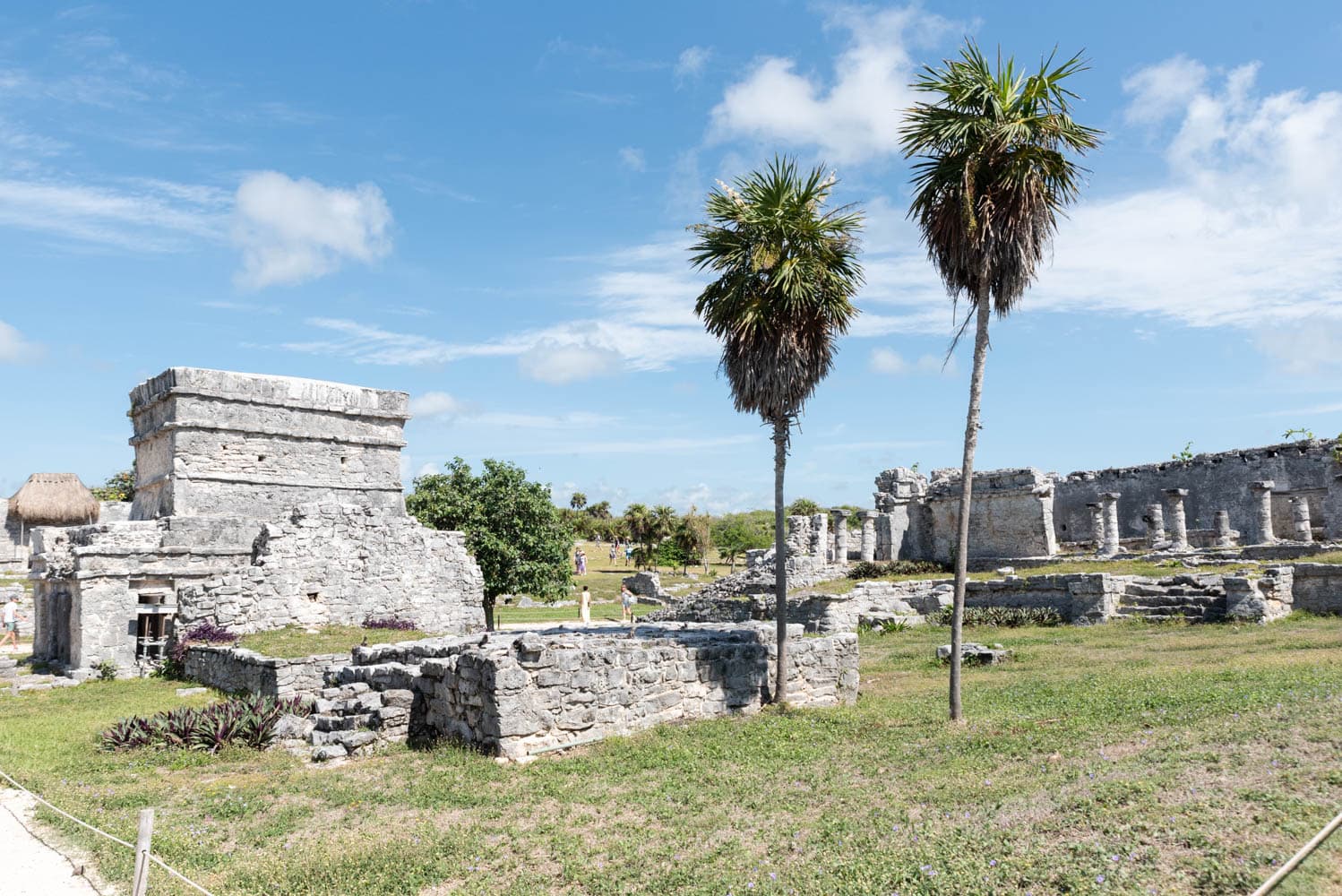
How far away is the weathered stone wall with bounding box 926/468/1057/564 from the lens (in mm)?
34812

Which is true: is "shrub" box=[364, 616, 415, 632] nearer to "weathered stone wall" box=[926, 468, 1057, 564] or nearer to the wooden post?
the wooden post

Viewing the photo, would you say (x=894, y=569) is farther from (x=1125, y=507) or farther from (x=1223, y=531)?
(x=1125, y=507)

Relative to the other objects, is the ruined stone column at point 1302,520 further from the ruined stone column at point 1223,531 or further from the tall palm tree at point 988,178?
the tall palm tree at point 988,178

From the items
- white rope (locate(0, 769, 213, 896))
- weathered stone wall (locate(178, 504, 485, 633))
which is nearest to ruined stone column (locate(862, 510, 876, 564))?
weathered stone wall (locate(178, 504, 485, 633))

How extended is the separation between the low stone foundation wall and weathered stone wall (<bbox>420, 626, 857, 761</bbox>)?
13.1 feet

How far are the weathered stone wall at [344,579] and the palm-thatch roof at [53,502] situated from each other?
27.2 meters

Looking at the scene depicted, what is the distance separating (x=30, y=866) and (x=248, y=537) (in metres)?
15.4

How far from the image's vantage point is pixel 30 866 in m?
7.20

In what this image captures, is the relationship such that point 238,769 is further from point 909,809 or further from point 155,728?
point 909,809

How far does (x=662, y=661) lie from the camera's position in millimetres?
11648

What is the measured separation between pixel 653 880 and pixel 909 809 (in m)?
2.36

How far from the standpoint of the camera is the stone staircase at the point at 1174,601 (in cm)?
2023

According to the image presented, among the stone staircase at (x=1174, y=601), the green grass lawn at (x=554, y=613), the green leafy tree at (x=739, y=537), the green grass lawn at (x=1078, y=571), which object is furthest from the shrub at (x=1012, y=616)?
the green leafy tree at (x=739, y=537)

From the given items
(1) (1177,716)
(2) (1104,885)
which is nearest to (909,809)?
(2) (1104,885)
